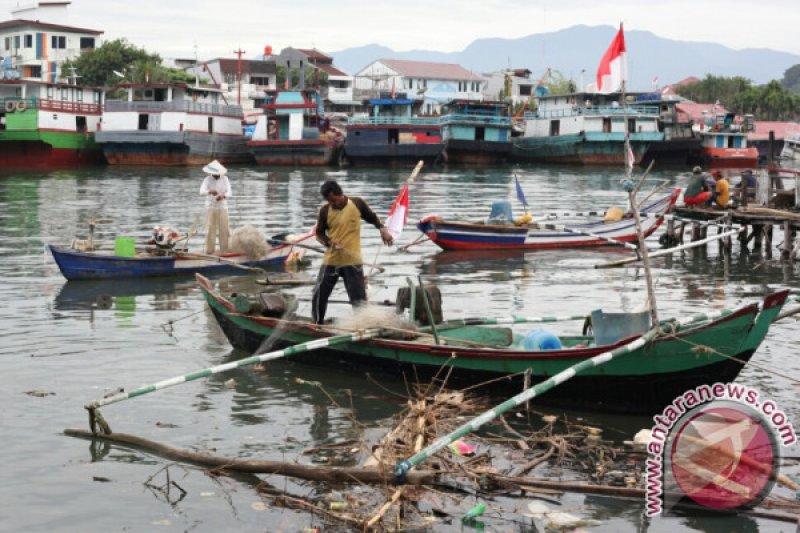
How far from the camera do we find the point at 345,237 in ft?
37.6

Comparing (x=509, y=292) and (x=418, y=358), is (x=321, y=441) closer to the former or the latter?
(x=418, y=358)

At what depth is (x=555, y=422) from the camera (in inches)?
390

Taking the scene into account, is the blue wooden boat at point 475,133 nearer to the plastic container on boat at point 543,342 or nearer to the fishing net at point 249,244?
the fishing net at point 249,244

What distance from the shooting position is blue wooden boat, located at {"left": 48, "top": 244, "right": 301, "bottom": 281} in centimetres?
1772

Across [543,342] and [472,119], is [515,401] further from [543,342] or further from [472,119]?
[472,119]

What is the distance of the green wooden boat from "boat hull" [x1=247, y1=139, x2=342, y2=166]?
47.7m

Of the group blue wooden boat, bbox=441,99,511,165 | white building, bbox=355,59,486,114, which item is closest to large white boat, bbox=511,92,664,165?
blue wooden boat, bbox=441,99,511,165

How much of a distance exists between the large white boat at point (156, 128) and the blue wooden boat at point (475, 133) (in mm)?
14804

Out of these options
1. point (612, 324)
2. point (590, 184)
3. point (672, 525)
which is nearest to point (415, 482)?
point (672, 525)

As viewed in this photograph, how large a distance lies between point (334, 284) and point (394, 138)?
49530mm

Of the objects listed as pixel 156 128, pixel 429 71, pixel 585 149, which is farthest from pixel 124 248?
pixel 429 71

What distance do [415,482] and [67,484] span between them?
10.1 feet

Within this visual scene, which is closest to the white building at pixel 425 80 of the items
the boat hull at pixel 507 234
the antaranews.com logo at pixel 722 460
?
the boat hull at pixel 507 234

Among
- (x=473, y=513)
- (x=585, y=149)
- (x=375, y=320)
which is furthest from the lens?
(x=585, y=149)
